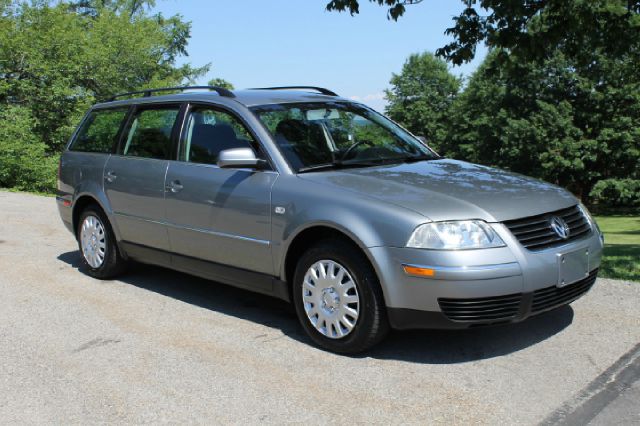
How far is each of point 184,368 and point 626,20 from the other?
795 cm

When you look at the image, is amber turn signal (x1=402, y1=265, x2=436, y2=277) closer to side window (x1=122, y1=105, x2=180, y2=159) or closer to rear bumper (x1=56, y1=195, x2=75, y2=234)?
side window (x1=122, y1=105, x2=180, y2=159)

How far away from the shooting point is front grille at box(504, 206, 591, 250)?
13.8 ft

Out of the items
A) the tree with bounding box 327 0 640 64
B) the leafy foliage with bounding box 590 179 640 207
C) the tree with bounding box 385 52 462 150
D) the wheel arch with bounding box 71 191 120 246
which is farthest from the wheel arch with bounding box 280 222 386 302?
the tree with bounding box 385 52 462 150

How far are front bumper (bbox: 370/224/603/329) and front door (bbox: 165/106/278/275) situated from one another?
1.07 meters

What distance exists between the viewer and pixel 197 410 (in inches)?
145

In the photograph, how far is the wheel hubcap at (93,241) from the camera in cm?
656

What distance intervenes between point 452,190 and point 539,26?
5.94m

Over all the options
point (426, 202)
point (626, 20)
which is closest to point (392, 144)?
point (426, 202)

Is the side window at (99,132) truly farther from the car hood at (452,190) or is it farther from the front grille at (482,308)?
the front grille at (482,308)

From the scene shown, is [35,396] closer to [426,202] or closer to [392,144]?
[426,202]

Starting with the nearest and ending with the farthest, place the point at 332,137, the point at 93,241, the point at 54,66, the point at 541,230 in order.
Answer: the point at 541,230
the point at 332,137
the point at 93,241
the point at 54,66

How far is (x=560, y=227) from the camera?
444cm

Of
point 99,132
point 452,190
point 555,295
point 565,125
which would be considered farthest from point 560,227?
point 565,125

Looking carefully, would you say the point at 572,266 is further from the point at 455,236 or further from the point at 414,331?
the point at 414,331
